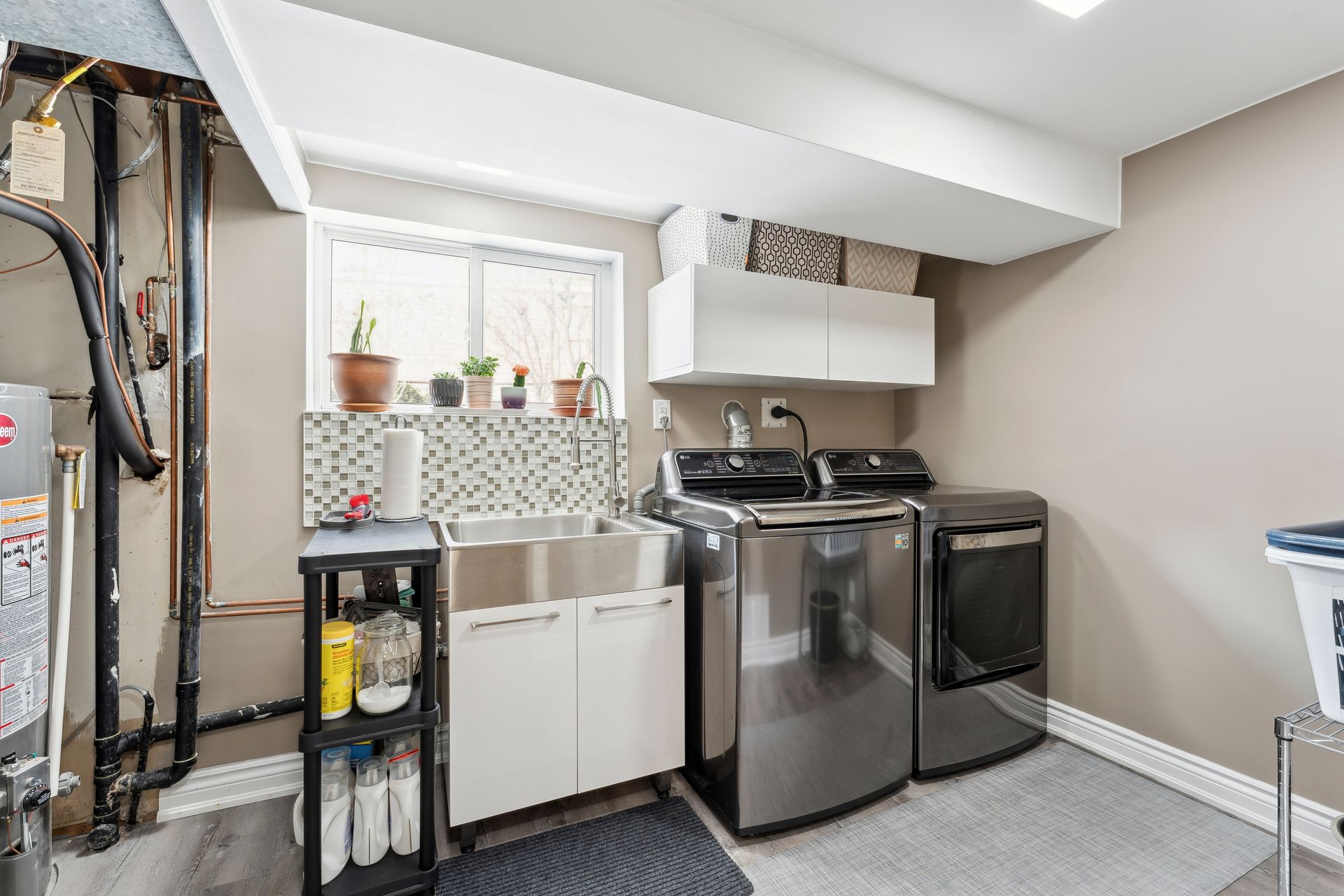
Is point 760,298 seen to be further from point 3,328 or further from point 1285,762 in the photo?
point 3,328

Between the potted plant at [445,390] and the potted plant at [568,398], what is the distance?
37cm

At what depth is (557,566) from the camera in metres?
1.70

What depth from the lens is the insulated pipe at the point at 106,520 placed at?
1.66 meters

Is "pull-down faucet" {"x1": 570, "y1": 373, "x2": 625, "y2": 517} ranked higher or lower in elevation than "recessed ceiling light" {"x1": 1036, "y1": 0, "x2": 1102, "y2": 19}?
lower

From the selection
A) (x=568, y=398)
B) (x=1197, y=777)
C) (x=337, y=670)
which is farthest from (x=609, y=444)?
(x=1197, y=777)

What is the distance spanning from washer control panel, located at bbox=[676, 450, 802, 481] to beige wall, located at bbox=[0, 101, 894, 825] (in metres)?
1.25

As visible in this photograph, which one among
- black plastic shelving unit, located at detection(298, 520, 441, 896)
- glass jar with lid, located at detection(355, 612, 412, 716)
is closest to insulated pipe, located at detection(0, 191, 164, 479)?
black plastic shelving unit, located at detection(298, 520, 441, 896)

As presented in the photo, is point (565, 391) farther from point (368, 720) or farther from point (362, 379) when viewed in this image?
point (368, 720)

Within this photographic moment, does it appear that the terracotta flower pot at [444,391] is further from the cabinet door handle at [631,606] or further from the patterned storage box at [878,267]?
the patterned storage box at [878,267]

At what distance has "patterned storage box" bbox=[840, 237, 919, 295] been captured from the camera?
97.4 inches

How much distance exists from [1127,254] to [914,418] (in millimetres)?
1112

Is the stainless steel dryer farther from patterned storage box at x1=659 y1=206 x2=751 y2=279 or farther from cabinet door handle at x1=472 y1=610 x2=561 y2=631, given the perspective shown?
patterned storage box at x1=659 y1=206 x2=751 y2=279

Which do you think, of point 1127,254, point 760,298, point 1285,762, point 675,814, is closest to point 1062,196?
point 1127,254

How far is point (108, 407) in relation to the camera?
1611 millimetres
